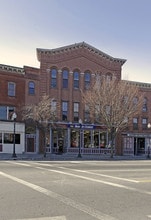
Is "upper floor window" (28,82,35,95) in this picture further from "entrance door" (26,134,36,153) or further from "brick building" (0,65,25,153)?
"entrance door" (26,134,36,153)

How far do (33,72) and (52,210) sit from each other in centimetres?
3347

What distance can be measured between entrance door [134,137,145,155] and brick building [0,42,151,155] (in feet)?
4.95

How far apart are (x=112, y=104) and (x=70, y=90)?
24.0 ft

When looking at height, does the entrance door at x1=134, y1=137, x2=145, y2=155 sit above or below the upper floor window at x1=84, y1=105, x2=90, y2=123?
below

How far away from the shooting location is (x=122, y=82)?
40.3 m

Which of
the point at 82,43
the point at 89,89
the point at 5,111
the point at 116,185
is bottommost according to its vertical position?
the point at 116,185

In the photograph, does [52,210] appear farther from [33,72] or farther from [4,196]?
[33,72]

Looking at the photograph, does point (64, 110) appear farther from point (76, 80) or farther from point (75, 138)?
point (76, 80)

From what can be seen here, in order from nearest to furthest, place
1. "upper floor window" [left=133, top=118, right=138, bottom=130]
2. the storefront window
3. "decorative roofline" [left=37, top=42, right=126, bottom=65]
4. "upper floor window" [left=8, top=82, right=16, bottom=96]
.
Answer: "upper floor window" [left=8, top=82, right=16, bottom=96] < "decorative roofline" [left=37, top=42, right=126, bottom=65] < the storefront window < "upper floor window" [left=133, top=118, right=138, bottom=130]

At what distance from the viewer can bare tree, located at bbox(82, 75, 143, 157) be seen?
121 ft

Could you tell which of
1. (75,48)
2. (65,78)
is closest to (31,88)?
(65,78)

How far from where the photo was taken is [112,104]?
37.2m

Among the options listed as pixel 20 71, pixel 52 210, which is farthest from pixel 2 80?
pixel 52 210

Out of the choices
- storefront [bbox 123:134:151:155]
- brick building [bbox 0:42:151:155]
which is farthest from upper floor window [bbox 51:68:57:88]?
storefront [bbox 123:134:151:155]
